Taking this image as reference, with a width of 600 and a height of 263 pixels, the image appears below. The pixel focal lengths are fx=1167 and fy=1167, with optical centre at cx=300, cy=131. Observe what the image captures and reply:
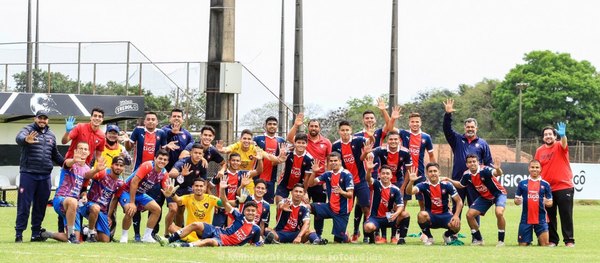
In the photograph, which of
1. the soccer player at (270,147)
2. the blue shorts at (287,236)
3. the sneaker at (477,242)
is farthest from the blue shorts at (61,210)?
the sneaker at (477,242)

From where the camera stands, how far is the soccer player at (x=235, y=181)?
17.8 metres

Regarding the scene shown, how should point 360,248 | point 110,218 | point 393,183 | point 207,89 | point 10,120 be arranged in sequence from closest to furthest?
point 360,248 → point 110,218 → point 393,183 → point 207,89 → point 10,120

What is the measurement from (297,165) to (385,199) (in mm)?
1512

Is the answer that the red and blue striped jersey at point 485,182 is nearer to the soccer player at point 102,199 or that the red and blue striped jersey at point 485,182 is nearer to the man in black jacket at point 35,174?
the soccer player at point 102,199

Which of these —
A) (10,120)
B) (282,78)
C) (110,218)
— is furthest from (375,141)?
(282,78)

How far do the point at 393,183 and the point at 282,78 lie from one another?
95.7 ft

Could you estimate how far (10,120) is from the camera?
32500 mm

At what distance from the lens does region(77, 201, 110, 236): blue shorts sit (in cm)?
1722

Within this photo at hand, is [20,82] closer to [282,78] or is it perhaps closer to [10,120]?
[10,120]

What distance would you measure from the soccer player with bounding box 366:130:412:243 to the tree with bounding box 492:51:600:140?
79.7 meters

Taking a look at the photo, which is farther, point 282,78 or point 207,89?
point 282,78

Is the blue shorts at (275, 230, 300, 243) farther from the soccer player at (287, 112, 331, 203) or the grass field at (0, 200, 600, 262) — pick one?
the soccer player at (287, 112, 331, 203)

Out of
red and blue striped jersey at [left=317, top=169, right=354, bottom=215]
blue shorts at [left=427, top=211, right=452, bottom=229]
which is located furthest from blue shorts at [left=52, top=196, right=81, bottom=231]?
blue shorts at [left=427, top=211, right=452, bottom=229]

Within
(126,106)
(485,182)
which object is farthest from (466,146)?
(126,106)
